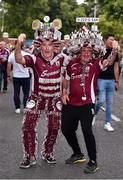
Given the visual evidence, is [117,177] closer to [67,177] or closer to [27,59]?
[67,177]

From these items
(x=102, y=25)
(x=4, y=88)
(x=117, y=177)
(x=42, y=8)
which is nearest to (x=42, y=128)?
(x=117, y=177)

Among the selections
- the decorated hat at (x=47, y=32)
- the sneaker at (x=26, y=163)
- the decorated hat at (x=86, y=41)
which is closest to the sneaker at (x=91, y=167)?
the sneaker at (x=26, y=163)

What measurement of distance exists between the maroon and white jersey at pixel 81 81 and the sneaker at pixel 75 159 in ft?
2.78

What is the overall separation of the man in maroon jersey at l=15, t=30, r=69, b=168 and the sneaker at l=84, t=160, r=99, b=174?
0.62 meters

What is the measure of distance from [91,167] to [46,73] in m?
1.30

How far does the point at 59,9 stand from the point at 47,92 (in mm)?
59025

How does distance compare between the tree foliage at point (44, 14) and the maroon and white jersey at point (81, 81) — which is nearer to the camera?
the maroon and white jersey at point (81, 81)

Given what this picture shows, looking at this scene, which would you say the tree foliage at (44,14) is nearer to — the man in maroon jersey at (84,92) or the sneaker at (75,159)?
the sneaker at (75,159)

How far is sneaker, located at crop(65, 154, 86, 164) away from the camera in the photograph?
7676 millimetres

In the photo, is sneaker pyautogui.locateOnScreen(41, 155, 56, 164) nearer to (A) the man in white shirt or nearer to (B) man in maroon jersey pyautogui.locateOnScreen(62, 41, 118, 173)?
(B) man in maroon jersey pyautogui.locateOnScreen(62, 41, 118, 173)

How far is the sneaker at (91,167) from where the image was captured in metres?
7.20

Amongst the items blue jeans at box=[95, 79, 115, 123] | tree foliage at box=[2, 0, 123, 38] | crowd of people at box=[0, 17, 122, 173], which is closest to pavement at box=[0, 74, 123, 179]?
crowd of people at box=[0, 17, 122, 173]

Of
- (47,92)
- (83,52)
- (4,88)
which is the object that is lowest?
(4,88)

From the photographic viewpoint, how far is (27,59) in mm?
7199
